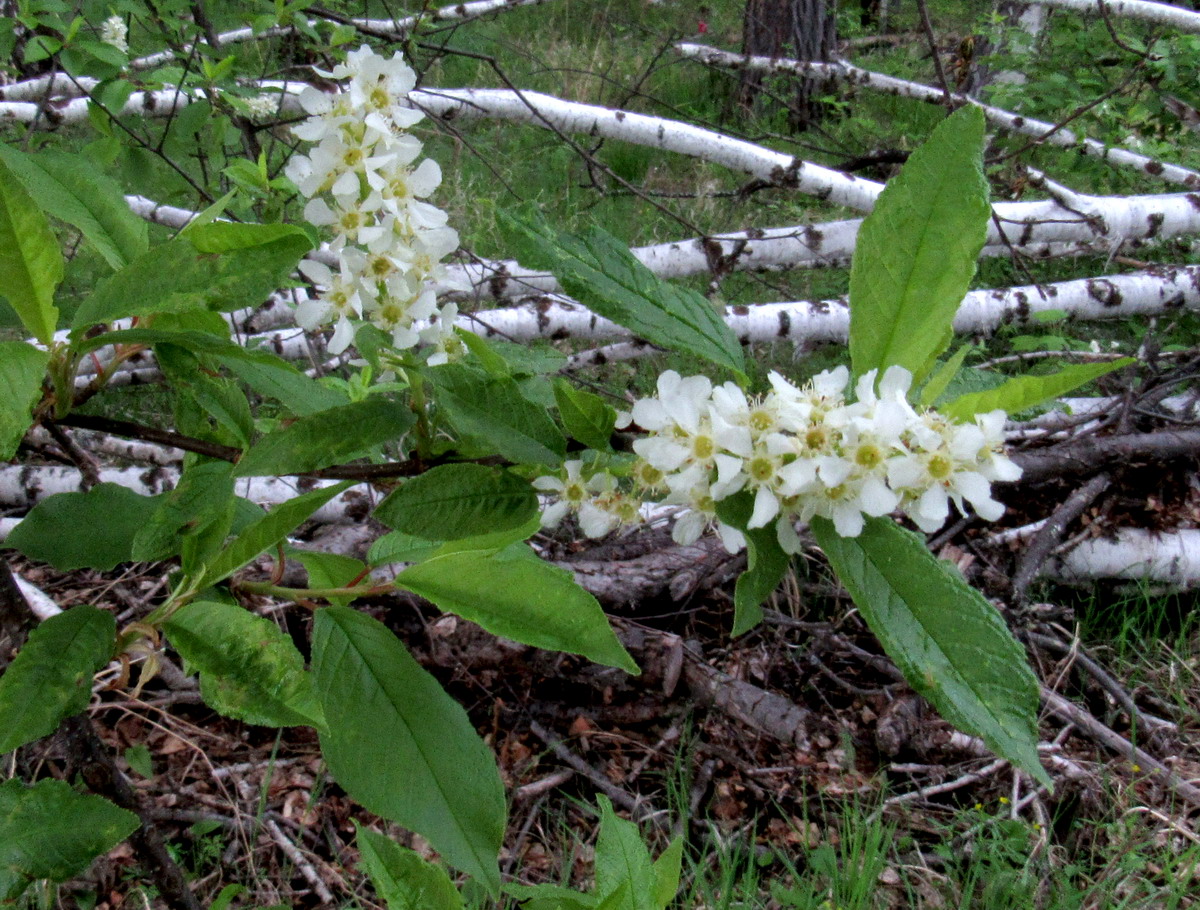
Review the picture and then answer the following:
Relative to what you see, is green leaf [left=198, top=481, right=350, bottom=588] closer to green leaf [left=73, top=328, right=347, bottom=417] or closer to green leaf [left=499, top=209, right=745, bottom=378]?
green leaf [left=73, top=328, right=347, bottom=417]

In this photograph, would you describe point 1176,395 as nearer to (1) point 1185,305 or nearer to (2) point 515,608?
(1) point 1185,305

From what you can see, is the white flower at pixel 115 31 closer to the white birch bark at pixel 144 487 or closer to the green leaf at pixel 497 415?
the white birch bark at pixel 144 487

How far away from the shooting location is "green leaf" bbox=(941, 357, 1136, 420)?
26.5 inches

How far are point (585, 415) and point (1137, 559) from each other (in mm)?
2336

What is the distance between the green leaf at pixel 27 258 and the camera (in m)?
0.76

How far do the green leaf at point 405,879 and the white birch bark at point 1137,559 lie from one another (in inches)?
84.1

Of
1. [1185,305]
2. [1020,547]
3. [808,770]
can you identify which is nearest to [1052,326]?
[1185,305]

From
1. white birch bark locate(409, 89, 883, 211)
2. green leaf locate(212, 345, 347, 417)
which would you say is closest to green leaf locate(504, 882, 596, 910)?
green leaf locate(212, 345, 347, 417)

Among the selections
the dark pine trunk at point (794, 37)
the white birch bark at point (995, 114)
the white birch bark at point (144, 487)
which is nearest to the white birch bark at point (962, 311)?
the white birch bark at point (995, 114)

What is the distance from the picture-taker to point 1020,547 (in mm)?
2621

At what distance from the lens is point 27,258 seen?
78 centimetres

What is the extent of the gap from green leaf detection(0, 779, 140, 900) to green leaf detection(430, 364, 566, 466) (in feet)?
1.81

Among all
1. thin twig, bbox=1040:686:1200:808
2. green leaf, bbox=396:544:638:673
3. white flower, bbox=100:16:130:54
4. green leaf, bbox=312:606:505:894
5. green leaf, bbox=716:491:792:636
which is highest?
→ white flower, bbox=100:16:130:54

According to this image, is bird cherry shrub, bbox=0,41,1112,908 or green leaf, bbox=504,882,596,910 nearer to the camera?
bird cherry shrub, bbox=0,41,1112,908
